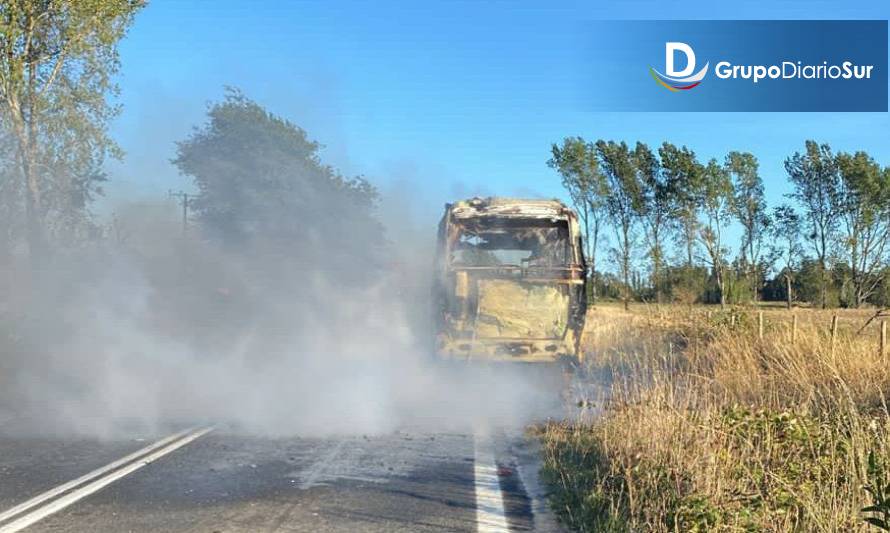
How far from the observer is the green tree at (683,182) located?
48281 mm

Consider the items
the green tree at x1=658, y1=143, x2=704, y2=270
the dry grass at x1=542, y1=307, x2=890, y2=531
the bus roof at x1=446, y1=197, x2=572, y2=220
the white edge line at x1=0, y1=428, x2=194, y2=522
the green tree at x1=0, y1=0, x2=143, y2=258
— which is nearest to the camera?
the dry grass at x1=542, y1=307, x2=890, y2=531

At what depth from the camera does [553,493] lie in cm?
568

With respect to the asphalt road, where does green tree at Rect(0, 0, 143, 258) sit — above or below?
above

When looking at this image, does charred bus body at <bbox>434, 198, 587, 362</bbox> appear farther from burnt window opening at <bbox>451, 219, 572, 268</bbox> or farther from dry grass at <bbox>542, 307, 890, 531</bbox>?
dry grass at <bbox>542, 307, 890, 531</bbox>

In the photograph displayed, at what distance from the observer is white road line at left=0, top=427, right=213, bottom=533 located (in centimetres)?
495

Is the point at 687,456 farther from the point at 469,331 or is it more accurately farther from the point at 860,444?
the point at 469,331

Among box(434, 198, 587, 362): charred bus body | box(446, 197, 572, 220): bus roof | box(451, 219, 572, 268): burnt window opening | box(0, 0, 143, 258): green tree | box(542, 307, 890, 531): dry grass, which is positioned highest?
box(0, 0, 143, 258): green tree

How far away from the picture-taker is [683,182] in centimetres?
4894

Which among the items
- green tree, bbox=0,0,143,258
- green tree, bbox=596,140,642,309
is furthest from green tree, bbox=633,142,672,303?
green tree, bbox=0,0,143,258

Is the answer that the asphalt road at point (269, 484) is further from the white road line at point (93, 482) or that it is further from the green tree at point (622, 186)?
the green tree at point (622, 186)

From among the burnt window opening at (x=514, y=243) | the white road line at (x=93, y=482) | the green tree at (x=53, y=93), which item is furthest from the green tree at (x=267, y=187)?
the white road line at (x=93, y=482)

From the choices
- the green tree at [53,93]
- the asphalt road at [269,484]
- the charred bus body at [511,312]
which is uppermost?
the green tree at [53,93]

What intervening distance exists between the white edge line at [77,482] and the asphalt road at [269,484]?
10 mm

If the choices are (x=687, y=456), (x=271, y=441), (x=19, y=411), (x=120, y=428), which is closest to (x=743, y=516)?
(x=687, y=456)
